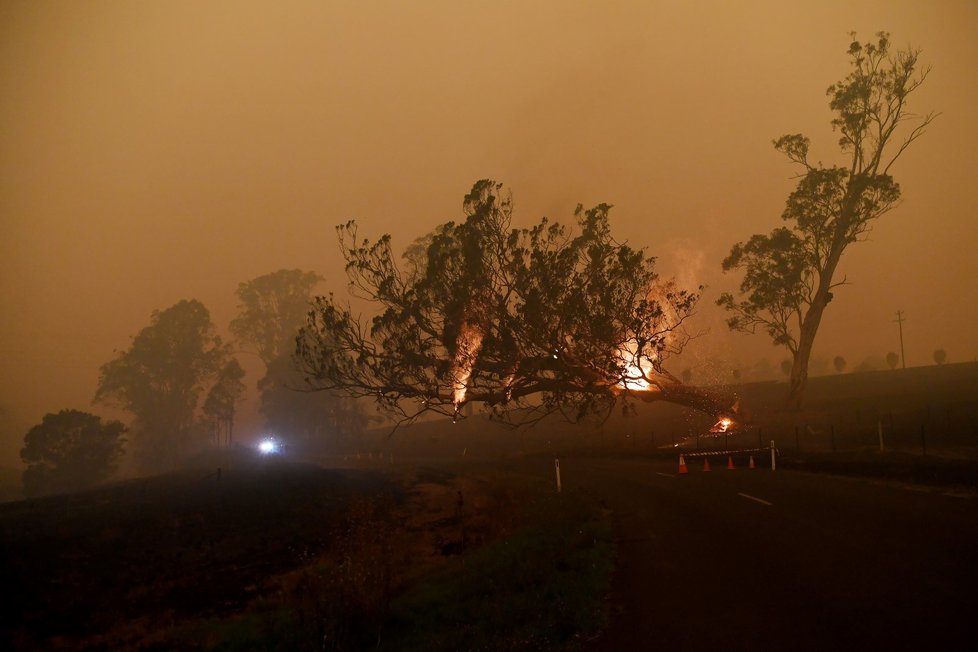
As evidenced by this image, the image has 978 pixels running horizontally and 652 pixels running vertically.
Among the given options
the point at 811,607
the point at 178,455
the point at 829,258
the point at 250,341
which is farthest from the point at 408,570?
the point at 250,341

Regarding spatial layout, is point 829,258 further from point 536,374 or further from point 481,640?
point 481,640

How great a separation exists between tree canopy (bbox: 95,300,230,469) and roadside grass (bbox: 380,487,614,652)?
84.4 metres

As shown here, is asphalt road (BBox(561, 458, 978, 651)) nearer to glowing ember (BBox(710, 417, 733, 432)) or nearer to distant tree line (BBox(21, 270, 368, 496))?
glowing ember (BBox(710, 417, 733, 432))

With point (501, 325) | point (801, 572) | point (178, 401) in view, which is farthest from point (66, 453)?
point (801, 572)

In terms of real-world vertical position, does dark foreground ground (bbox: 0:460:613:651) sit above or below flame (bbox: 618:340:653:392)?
below

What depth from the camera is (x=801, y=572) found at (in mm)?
9422

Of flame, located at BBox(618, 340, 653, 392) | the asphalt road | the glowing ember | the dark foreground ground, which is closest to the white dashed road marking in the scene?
the asphalt road

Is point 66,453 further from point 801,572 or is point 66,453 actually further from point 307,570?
point 801,572

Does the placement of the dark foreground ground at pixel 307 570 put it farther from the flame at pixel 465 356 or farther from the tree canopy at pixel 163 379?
the tree canopy at pixel 163 379

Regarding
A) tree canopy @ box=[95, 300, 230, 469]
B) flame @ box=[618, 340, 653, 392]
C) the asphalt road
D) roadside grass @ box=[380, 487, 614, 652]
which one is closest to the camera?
the asphalt road

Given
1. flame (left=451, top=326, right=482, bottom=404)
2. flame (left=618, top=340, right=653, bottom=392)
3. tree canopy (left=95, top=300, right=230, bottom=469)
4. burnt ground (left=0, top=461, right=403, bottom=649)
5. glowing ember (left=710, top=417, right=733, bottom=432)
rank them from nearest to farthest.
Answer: burnt ground (left=0, top=461, right=403, bottom=649) < flame (left=451, top=326, right=482, bottom=404) < flame (left=618, top=340, right=653, bottom=392) < glowing ember (left=710, top=417, right=733, bottom=432) < tree canopy (left=95, top=300, right=230, bottom=469)

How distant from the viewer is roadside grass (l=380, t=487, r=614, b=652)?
7.90 metres

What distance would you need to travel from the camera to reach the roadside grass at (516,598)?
7.90m

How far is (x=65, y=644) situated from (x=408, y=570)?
639 cm
